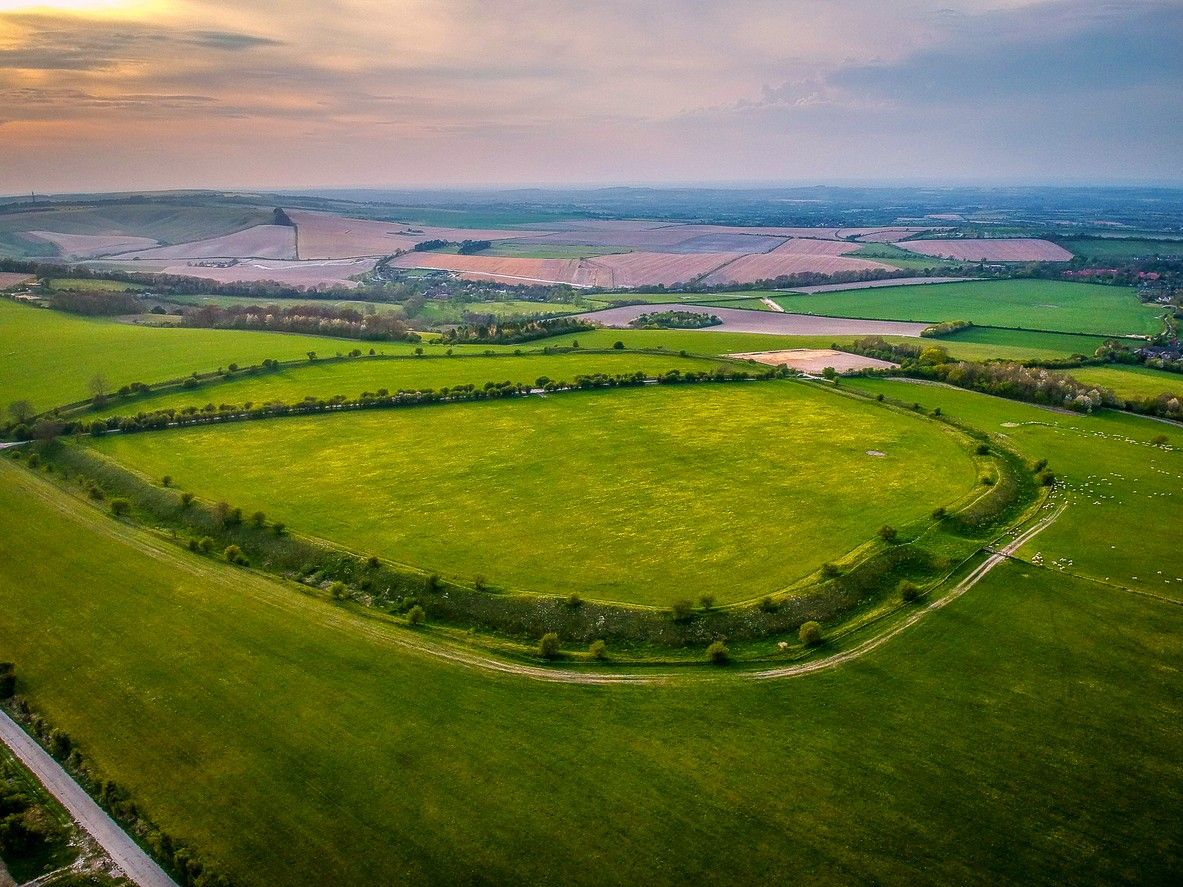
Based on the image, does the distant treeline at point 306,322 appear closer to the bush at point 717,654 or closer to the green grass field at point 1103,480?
the green grass field at point 1103,480

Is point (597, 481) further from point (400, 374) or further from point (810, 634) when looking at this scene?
point (400, 374)

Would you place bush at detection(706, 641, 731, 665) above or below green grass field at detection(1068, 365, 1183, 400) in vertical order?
below

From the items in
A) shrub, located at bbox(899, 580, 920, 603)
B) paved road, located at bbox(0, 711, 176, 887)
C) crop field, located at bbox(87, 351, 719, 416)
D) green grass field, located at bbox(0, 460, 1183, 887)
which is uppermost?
crop field, located at bbox(87, 351, 719, 416)

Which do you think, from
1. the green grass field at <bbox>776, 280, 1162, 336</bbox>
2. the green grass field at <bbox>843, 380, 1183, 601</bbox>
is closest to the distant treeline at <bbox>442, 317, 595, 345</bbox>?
the green grass field at <bbox>843, 380, 1183, 601</bbox>

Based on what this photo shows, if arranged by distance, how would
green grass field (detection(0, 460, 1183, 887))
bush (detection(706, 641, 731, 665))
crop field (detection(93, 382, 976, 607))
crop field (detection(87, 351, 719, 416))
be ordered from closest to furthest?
green grass field (detection(0, 460, 1183, 887)) → bush (detection(706, 641, 731, 665)) → crop field (detection(93, 382, 976, 607)) → crop field (detection(87, 351, 719, 416))

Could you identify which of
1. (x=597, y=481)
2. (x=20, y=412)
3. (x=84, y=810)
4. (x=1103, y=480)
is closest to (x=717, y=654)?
(x=597, y=481)

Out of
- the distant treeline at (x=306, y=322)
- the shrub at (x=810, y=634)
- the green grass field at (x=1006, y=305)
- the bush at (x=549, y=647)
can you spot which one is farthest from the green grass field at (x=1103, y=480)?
the distant treeline at (x=306, y=322)

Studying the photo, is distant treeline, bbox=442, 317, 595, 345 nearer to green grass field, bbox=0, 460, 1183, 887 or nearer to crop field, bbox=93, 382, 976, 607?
crop field, bbox=93, 382, 976, 607
